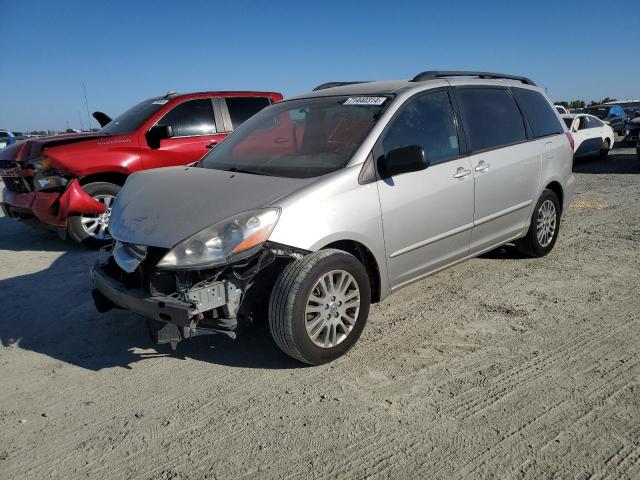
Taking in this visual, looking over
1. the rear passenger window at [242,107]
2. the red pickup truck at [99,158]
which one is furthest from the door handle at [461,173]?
the rear passenger window at [242,107]

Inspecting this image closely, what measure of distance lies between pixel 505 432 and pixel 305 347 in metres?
1.20

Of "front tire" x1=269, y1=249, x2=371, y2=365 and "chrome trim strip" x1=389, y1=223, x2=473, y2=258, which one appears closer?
"front tire" x1=269, y1=249, x2=371, y2=365

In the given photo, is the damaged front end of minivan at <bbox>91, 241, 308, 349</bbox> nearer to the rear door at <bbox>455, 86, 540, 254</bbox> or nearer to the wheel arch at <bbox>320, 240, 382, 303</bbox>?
the wheel arch at <bbox>320, 240, 382, 303</bbox>

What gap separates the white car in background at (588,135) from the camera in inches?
525

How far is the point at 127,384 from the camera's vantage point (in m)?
3.24

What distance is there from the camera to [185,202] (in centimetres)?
336

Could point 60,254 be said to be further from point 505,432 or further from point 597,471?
point 597,471

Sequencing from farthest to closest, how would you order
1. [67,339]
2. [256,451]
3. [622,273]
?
1. [622,273]
2. [67,339]
3. [256,451]

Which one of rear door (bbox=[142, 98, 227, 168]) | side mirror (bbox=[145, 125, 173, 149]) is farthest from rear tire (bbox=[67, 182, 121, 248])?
side mirror (bbox=[145, 125, 173, 149])

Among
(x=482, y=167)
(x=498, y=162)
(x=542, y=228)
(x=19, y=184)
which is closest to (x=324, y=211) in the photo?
(x=482, y=167)

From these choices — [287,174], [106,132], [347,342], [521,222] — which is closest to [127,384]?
[347,342]

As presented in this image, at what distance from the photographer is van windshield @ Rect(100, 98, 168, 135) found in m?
7.04

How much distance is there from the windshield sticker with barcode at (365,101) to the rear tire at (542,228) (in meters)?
2.17

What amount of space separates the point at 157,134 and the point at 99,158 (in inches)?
31.0
